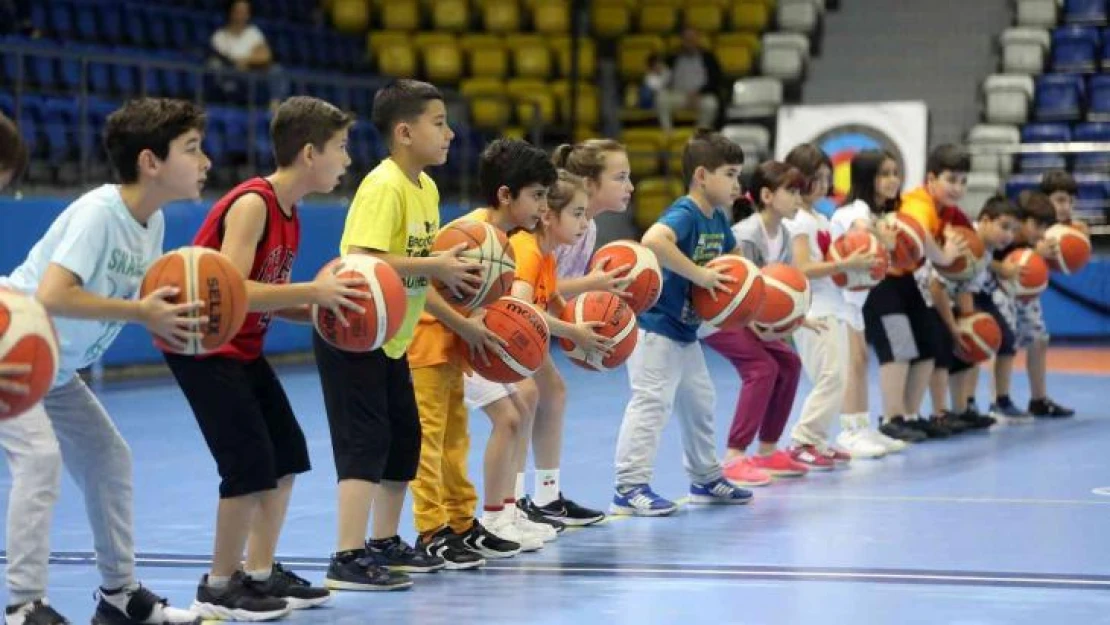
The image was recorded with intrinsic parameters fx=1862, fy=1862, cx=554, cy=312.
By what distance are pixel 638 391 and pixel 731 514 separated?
2.32ft

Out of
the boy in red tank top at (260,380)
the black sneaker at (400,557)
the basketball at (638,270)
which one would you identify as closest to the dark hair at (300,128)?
the boy in red tank top at (260,380)

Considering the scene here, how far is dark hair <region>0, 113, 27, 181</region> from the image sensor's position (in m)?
5.49

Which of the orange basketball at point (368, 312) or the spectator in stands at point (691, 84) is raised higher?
the spectator in stands at point (691, 84)

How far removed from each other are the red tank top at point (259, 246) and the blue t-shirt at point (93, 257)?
205 mm

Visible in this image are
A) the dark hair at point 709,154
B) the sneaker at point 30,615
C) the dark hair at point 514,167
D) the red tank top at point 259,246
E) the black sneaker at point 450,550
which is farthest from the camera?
the dark hair at point 709,154

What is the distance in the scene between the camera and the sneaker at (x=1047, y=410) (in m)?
12.9

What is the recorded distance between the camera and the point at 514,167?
287 inches

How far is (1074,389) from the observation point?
48.6 ft

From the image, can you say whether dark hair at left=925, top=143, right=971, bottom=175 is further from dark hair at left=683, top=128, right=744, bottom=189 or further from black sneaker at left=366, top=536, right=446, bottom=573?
black sneaker at left=366, top=536, right=446, bottom=573

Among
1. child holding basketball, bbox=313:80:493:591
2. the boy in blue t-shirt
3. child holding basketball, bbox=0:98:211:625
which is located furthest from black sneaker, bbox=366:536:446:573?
the boy in blue t-shirt

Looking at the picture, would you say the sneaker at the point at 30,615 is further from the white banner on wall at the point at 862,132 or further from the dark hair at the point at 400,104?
the white banner on wall at the point at 862,132

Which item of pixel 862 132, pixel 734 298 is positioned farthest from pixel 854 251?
pixel 862 132

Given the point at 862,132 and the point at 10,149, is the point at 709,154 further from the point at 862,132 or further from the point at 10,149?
the point at 862,132

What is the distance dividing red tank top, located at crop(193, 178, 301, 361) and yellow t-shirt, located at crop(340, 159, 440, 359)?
1.55ft
